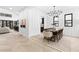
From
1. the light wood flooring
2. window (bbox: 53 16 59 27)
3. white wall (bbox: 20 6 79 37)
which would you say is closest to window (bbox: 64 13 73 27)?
white wall (bbox: 20 6 79 37)

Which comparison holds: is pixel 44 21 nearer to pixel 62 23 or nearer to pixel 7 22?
pixel 62 23

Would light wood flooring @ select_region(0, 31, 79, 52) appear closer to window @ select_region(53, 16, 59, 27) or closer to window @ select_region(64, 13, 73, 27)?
window @ select_region(64, 13, 73, 27)

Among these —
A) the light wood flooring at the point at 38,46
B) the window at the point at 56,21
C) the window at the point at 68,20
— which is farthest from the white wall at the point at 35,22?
the light wood flooring at the point at 38,46

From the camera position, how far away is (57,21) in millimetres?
9922

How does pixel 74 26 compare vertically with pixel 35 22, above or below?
below

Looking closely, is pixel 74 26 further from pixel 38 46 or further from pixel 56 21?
pixel 38 46

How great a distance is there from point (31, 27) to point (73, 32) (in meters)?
4.10

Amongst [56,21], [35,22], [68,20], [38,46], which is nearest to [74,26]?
[68,20]

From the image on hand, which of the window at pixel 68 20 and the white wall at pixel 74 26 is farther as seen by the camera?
the window at pixel 68 20

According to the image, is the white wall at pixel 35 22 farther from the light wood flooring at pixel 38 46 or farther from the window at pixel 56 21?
the light wood flooring at pixel 38 46

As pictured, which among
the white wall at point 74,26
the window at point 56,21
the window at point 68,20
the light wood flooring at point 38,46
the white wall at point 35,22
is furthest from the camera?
the window at point 56,21

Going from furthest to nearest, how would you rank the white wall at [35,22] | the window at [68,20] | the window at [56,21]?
the window at [56,21]
the window at [68,20]
the white wall at [35,22]

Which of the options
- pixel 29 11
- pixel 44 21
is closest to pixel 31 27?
pixel 29 11
